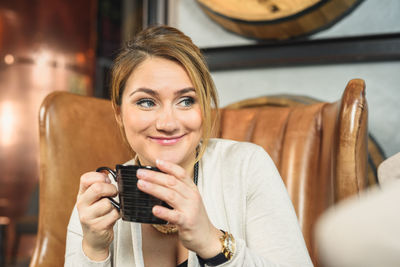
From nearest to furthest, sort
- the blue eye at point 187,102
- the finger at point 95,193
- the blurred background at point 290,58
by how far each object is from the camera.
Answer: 1. the finger at point 95,193
2. the blue eye at point 187,102
3. the blurred background at point 290,58

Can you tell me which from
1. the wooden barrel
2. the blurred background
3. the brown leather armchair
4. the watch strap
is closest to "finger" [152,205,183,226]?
the watch strap

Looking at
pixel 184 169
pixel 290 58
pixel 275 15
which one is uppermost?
pixel 275 15

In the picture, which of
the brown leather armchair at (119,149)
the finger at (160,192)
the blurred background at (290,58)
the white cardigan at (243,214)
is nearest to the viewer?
the finger at (160,192)

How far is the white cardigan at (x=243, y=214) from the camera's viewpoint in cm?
91

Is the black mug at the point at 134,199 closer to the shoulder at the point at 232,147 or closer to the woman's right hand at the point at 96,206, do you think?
the woman's right hand at the point at 96,206

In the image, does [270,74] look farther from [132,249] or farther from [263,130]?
[132,249]

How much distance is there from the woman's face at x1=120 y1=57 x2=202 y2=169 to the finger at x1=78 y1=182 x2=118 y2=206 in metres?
0.22

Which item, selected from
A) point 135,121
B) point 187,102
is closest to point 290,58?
point 187,102

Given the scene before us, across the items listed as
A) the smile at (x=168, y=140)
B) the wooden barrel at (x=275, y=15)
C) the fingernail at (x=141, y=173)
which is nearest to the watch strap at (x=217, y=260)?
the fingernail at (x=141, y=173)

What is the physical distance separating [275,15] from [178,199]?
3.86ft

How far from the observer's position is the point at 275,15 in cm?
160

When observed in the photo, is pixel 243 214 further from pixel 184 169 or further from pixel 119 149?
pixel 119 149

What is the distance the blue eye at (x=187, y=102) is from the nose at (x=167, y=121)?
41 millimetres

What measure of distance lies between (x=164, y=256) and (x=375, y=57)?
1136 millimetres
